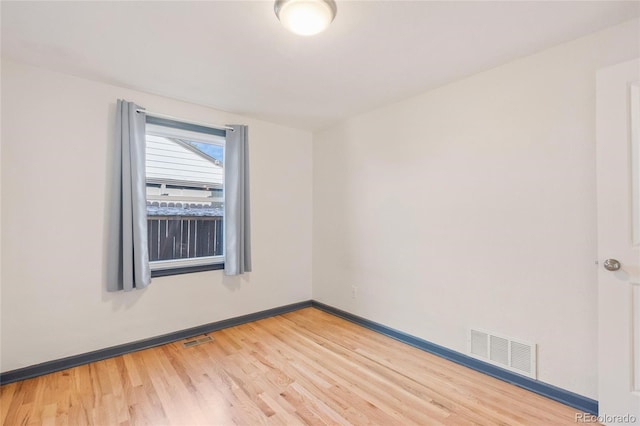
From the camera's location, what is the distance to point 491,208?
230 cm

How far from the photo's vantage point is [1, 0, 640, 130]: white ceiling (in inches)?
64.9

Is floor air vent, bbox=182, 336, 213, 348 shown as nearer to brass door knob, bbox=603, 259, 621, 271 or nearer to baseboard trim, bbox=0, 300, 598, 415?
baseboard trim, bbox=0, 300, 598, 415

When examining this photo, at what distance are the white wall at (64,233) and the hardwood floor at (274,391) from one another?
0.26 m

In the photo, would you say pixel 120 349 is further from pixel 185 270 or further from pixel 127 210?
pixel 127 210

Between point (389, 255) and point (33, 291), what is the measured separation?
3046 millimetres

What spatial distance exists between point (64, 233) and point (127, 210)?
1.56 feet

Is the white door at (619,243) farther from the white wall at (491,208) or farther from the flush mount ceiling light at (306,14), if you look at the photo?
the flush mount ceiling light at (306,14)

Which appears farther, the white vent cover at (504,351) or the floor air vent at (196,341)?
the floor air vent at (196,341)

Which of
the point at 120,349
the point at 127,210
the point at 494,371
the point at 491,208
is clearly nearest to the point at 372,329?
the point at 494,371

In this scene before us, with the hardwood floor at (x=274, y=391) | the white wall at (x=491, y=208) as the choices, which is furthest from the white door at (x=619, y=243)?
the hardwood floor at (x=274, y=391)

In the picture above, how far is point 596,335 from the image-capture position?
1825 millimetres

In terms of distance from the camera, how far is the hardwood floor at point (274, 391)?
1.80 meters

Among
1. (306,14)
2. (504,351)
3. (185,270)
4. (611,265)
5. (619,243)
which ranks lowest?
(504,351)

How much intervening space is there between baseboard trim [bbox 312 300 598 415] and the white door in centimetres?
13
